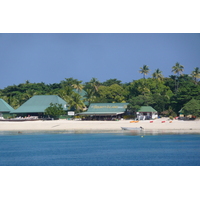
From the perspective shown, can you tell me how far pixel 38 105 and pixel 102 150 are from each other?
32.8m

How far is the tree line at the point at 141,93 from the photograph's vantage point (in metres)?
52.1

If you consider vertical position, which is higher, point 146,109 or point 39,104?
point 39,104

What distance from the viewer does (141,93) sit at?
57.2m

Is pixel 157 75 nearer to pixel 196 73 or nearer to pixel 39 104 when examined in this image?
pixel 196 73

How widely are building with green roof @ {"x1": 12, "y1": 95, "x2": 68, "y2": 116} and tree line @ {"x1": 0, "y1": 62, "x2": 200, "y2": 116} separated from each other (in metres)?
1.80

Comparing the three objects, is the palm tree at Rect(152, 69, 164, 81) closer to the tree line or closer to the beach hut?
the tree line

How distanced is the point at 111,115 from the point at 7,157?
28.2m

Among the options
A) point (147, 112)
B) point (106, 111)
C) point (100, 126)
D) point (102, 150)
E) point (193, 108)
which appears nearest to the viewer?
point (102, 150)

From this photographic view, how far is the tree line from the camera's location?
52.1 metres

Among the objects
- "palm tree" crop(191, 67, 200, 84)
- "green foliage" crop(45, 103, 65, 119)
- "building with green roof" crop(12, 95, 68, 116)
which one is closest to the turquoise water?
"green foliage" crop(45, 103, 65, 119)

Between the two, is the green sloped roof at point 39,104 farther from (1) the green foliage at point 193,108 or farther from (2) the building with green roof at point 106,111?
(1) the green foliage at point 193,108

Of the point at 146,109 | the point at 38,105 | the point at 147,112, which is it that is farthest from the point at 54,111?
the point at 147,112
